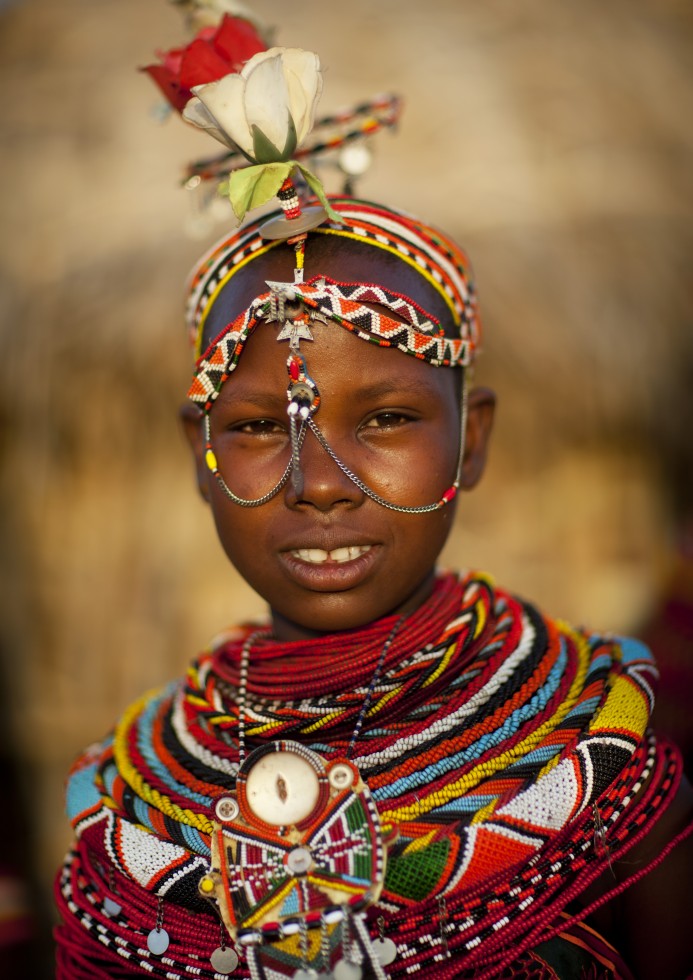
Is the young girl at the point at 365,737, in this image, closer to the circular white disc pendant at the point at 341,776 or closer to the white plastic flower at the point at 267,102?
the circular white disc pendant at the point at 341,776

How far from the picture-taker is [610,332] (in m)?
5.18

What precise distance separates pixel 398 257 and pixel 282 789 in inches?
35.8

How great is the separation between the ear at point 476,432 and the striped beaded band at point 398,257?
91mm

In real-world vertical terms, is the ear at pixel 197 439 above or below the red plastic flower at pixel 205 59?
below

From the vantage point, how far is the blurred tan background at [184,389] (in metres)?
5.11

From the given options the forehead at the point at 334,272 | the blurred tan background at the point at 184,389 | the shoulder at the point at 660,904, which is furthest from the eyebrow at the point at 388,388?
the blurred tan background at the point at 184,389

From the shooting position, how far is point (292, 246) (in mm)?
1877

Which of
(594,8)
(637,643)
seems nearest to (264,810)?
(637,643)

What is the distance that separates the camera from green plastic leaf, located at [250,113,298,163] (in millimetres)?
1685

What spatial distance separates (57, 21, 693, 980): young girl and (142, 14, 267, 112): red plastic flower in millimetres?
284

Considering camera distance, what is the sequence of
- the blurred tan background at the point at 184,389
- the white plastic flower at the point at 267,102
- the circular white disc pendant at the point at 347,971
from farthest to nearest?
the blurred tan background at the point at 184,389, the white plastic flower at the point at 267,102, the circular white disc pendant at the point at 347,971

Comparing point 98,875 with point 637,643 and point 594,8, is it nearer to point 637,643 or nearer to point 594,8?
point 637,643

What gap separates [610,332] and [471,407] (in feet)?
10.9

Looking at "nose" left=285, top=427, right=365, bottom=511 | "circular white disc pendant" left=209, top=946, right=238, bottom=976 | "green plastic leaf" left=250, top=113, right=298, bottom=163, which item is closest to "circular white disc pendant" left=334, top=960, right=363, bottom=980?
"circular white disc pendant" left=209, top=946, right=238, bottom=976
